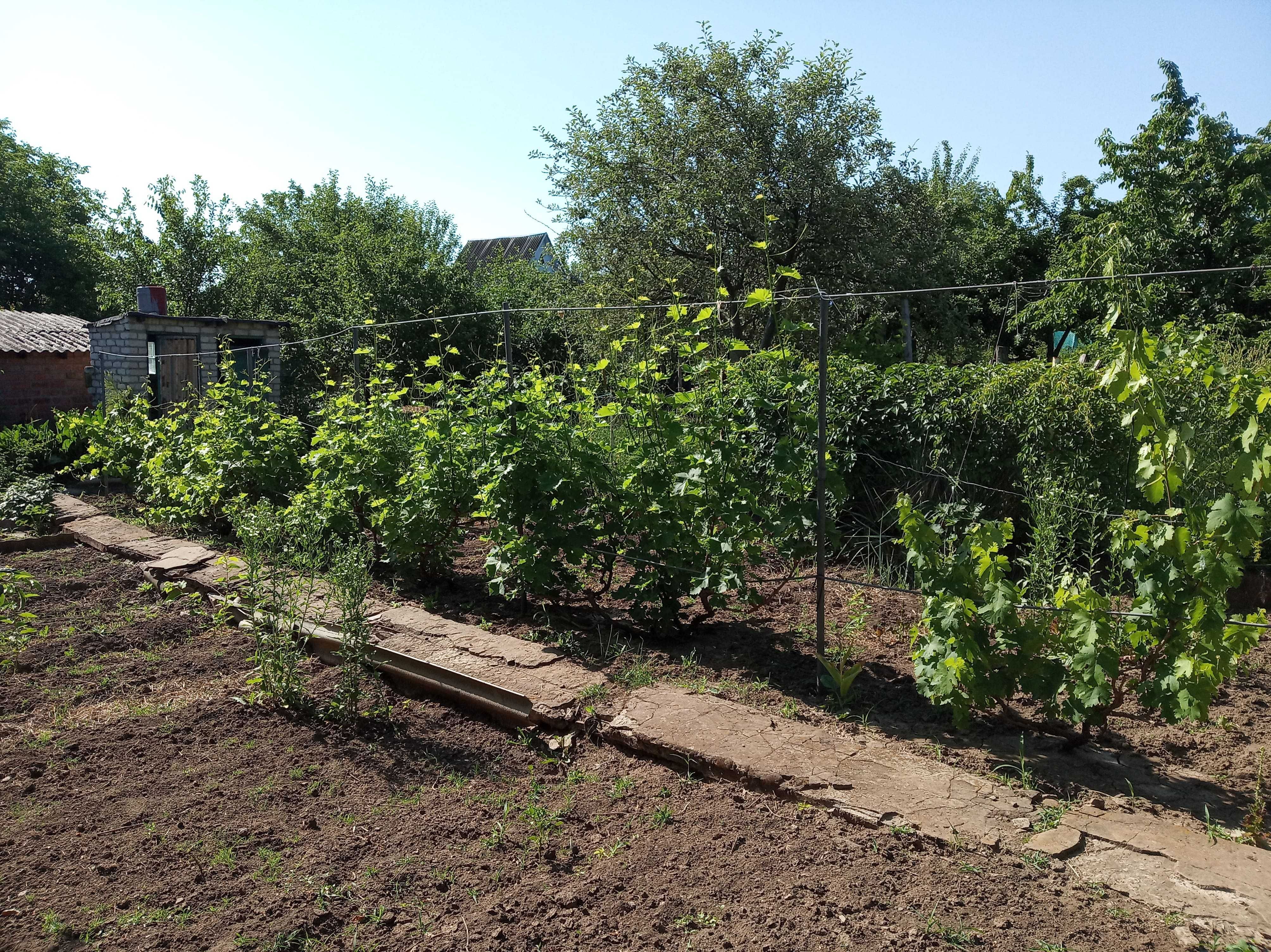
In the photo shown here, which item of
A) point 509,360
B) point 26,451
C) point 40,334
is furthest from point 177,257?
point 509,360

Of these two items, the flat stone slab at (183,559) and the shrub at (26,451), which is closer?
the flat stone slab at (183,559)

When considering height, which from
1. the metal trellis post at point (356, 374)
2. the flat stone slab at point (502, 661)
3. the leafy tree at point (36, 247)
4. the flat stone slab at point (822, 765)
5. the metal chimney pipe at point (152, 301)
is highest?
the leafy tree at point (36, 247)

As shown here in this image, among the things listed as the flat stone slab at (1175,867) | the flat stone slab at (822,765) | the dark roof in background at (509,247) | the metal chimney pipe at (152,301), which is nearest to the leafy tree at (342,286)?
the metal chimney pipe at (152,301)

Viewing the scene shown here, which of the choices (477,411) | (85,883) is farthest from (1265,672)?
(85,883)

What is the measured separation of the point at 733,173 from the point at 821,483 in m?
9.58

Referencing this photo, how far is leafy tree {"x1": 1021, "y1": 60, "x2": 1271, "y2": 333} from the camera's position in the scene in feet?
46.7

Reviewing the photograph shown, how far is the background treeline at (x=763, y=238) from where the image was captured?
41.6ft

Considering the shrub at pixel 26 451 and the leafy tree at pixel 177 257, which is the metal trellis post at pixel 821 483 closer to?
the shrub at pixel 26 451

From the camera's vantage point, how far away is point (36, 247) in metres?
27.4

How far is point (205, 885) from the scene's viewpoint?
9.15 ft

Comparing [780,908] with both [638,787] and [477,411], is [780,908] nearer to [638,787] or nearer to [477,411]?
[638,787]

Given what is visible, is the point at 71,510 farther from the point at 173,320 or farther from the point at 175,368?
the point at 173,320

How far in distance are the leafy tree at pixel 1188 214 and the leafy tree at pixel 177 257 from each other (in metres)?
17.3

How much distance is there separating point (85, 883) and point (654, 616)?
9.14ft
